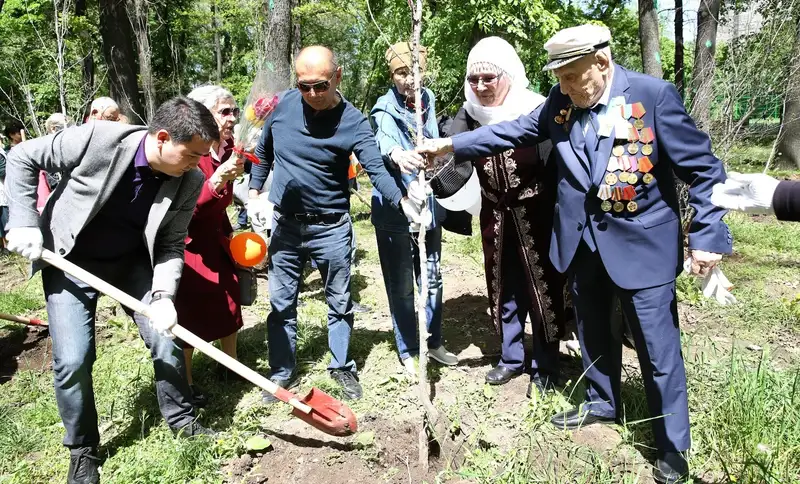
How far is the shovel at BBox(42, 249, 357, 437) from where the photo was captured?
2500mm

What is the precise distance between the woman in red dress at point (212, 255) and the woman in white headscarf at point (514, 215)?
4.25ft

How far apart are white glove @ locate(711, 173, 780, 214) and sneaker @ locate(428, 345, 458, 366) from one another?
208 centimetres

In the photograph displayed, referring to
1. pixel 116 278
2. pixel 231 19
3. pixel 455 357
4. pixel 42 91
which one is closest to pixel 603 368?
pixel 455 357

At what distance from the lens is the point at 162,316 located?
250cm

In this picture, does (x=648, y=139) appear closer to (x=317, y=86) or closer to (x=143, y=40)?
(x=317, y=86)

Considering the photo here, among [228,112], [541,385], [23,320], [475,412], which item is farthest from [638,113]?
[23,320]

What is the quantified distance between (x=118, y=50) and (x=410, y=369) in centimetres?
988

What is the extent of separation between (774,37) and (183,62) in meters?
22.5

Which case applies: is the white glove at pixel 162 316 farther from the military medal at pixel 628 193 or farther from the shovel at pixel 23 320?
the shovel at pixel 23 320

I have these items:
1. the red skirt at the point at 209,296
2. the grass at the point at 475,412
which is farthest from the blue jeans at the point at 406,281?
the red skirt at the point at 209,296

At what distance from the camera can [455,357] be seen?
3670 millimetres

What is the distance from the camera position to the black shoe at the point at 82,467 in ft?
8.39

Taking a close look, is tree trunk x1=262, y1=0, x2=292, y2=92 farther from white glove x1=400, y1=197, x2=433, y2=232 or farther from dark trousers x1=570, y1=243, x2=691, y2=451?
dark trousers x1=570, y1=243, x2=691, y2=451

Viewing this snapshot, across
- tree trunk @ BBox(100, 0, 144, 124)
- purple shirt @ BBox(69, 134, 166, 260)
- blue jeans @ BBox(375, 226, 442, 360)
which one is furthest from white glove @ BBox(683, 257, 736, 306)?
tree trunk @ BBox(100, 0, 144, 124)
